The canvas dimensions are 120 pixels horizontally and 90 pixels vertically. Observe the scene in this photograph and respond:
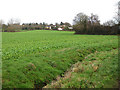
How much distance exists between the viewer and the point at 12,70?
930cm

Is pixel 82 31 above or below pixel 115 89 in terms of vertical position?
above

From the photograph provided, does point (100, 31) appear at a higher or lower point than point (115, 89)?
higher

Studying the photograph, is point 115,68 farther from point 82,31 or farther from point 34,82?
point 82,31

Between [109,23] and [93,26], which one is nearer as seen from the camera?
[109,23]

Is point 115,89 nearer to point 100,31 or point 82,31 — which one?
point 100,31

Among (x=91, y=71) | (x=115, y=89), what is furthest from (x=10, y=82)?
(x=115, y=89)

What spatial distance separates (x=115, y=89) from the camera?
6.98m

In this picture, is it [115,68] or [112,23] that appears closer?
[115,68]

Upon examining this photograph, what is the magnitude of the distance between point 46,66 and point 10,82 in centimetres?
382

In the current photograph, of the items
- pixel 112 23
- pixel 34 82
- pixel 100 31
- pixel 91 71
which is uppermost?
pixel 112 23

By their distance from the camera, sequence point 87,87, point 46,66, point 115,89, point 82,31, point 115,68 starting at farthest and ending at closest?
point 82,31, point 46,66, point 115,68, point 87,87, point 115,89

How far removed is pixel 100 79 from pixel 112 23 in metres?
55.7

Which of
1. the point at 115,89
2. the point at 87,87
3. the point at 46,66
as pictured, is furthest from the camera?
the point at 46,66

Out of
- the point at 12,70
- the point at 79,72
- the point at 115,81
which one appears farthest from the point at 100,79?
the point at 12,70
